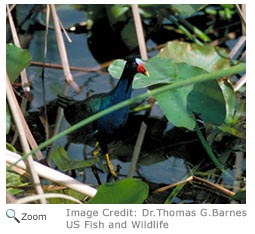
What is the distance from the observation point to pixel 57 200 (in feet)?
5.01

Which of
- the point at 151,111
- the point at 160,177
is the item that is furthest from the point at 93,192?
the point at 151,111

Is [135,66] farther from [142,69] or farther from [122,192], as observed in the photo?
[122,192]

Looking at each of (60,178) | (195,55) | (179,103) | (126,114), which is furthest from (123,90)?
(60,178)

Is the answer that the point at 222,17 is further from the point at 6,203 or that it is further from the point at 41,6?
the point at 6,203

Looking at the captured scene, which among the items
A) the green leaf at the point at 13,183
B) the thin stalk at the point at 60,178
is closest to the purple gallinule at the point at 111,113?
the green leaf at the point at 13,183

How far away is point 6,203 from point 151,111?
3.56 ft

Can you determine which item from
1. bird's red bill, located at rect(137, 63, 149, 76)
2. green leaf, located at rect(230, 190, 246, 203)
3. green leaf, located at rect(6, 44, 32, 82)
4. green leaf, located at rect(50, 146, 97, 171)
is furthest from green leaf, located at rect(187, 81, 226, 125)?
green leaf, located at rect(6, 44, 32, 82)

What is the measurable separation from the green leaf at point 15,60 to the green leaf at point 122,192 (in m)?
0.61

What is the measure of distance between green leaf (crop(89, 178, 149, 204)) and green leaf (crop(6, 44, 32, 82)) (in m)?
0.61

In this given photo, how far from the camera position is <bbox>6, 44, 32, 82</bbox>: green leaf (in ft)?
6.07

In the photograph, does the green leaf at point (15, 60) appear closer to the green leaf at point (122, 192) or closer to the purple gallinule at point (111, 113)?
the purple gallinule at point (111, 113)

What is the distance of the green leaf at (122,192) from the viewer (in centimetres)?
134
